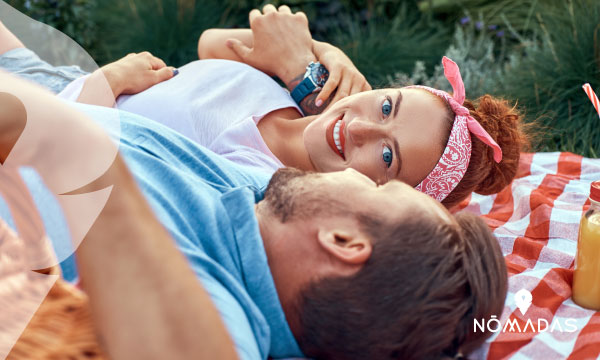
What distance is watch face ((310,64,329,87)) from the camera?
9.83 feet

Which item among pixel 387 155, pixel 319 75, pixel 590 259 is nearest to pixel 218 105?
pixel 319 75

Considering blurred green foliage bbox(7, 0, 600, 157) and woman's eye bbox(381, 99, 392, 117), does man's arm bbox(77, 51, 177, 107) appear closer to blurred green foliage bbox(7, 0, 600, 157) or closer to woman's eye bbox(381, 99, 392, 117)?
woman's eye bbox(381, 99, 392, 117)

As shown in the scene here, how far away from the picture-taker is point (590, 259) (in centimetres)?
207

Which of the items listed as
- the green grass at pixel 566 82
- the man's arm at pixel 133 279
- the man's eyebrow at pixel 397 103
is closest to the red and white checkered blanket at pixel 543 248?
the green grass at pixel 566 82

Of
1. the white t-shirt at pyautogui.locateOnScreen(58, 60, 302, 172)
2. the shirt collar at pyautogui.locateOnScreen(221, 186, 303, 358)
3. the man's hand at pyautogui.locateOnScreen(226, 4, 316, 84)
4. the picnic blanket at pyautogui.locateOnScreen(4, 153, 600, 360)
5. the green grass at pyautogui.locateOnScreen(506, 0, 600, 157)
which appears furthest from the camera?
the green grass at pyautogui.locateOnScreen(506, 0, 600, 157)

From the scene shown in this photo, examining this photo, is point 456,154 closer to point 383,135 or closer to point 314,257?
point 383,135

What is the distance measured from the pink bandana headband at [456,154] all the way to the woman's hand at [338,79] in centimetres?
52

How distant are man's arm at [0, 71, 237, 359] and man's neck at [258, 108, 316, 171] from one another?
5.32ft

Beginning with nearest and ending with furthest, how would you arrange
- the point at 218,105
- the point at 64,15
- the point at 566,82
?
the point at 218,105, the point at 566,82, the point at 64,15

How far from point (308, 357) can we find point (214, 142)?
1311 millimetres

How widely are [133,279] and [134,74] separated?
1.96 m

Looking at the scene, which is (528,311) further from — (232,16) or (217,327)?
(232,16)

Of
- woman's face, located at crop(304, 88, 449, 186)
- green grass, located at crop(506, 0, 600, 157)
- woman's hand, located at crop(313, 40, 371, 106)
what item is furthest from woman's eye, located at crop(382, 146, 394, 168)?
green grass, located at crop(506, 0, 600, 157)

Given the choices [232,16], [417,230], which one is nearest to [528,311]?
[417,230]
